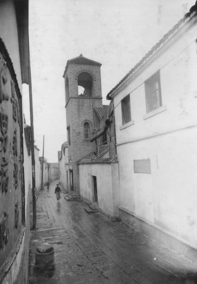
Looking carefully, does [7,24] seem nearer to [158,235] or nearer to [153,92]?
[153,92]

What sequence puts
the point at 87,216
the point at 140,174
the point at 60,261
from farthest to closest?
the point at 87,216 < the point at 140,174 < the point at 60,261

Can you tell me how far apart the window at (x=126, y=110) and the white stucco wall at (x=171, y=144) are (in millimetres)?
792

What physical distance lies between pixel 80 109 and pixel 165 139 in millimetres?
13381

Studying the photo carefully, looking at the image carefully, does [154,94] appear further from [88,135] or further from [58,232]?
[88,135]

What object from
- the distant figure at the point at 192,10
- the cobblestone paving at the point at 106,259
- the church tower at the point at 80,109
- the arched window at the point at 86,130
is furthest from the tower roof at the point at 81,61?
the distant figure at the point at 192,10

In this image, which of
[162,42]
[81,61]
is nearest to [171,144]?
[162,42]

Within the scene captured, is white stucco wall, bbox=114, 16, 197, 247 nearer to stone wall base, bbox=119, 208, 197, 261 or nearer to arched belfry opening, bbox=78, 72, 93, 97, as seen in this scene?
stone wall base, bbox=119, 208, 197, 261

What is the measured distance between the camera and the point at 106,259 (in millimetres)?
6410

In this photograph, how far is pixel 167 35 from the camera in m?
6.19

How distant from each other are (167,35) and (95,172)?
9435mm

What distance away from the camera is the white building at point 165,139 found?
224 inches

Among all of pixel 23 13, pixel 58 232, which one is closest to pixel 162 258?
pixel 58 232

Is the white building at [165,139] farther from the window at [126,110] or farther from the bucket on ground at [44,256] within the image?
the bucket on ground at [44,256]

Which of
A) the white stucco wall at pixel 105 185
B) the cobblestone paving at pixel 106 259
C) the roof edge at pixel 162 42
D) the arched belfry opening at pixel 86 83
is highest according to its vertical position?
the arched belfry opening at pixel 86 83
